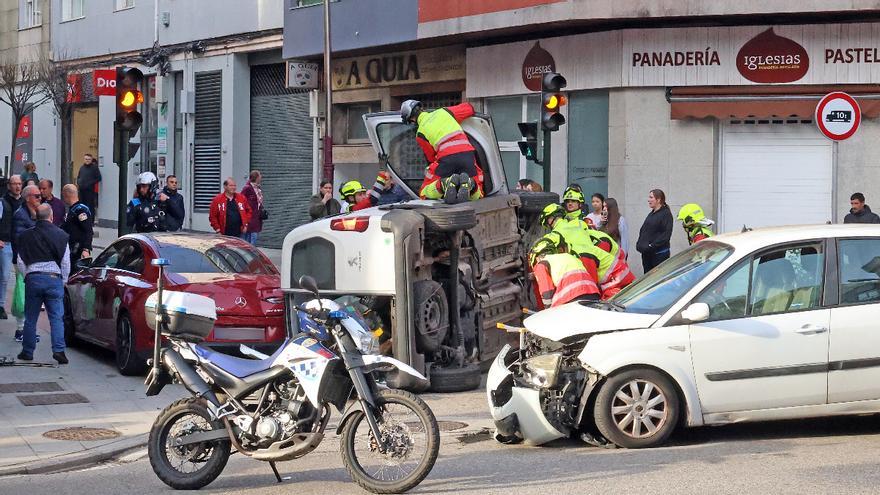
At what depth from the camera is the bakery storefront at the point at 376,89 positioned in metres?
24.4

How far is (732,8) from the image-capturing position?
1939 centimetres

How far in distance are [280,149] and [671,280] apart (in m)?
20.9

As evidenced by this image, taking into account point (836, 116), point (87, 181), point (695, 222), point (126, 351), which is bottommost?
point (126, 351)

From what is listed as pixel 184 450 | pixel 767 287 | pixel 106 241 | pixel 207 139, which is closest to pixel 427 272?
pixel 767 287

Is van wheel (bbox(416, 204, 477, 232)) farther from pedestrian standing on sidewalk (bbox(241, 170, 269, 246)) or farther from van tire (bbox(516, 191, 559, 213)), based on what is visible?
pedestrian standing on sidewalk (bbox(241, 170, 269, 246))

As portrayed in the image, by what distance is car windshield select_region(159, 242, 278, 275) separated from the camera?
1313 cm

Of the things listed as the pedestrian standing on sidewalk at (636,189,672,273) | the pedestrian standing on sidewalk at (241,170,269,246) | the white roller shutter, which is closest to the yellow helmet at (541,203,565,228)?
the pedestrian standing on sidewalk at (636,189,672,273)

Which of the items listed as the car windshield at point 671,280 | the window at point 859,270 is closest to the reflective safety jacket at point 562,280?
the car windshield at point 671,280

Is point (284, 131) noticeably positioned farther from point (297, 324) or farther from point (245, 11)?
point (297, 324)

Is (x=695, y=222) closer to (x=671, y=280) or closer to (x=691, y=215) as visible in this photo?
(x=691, y=215)

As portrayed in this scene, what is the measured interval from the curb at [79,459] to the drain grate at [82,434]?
0.23 meters

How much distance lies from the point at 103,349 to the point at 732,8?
399 inches

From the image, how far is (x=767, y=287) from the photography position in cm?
922

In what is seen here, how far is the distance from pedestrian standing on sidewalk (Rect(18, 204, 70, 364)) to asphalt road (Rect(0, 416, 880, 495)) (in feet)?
13.3
